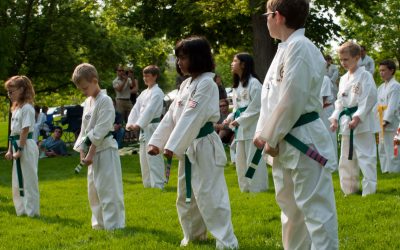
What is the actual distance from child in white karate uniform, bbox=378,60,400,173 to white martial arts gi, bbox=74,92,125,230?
20.4 feet

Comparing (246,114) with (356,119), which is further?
(246,114)

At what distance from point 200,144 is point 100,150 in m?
1.95

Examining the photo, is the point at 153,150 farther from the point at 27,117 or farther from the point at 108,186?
the point at 27,117

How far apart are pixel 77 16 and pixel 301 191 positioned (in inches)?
882

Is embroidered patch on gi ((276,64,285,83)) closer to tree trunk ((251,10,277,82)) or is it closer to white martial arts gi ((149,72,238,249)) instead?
white martial arts gi ((149,72,238,249))

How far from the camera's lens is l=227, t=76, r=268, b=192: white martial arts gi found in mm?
10547

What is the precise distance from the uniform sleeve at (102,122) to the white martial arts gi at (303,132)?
10.3 feet

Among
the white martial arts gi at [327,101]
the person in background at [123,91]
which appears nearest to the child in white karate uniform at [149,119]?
the white martial arts gi at [327,101]

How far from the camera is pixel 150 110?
12.0 metres

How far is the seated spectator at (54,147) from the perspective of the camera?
21.2 meters

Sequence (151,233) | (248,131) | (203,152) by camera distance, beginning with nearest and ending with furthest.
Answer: (203,152), (151,233), (248,131)

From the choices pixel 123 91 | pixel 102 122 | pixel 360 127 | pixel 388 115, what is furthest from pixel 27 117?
pixel 123 91

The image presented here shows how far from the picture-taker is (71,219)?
9141mm

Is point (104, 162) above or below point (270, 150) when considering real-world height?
below
